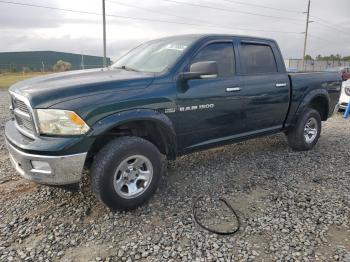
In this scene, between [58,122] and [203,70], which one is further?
[203,70]

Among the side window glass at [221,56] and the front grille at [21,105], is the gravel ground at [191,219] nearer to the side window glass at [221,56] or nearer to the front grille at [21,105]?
the front grille at [21,105]

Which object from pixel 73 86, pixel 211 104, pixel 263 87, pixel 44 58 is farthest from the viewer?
pixel 44 58

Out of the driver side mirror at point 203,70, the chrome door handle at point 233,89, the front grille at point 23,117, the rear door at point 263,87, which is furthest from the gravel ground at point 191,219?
the driver side mirror at point 203,70

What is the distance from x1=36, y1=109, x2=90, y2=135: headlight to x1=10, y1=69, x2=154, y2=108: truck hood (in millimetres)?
81

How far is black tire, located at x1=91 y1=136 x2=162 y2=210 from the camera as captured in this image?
3.05m

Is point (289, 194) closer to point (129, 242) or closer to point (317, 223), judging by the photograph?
point (317, 223)

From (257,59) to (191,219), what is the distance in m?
2.68

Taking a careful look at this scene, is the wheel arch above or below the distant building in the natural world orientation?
below

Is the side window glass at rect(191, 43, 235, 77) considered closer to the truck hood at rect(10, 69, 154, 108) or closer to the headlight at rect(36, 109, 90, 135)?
the truck hood at rect(10, 69, 154, 108)

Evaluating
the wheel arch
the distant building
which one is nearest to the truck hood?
the wheel arch

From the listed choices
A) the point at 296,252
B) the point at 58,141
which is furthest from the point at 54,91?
the point at 296,252

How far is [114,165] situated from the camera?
3096 mm

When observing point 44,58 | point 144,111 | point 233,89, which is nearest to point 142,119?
point 144,111

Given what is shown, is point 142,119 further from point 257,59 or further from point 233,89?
point 257,59
